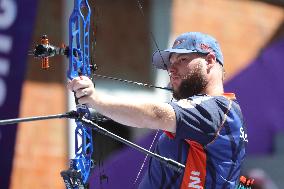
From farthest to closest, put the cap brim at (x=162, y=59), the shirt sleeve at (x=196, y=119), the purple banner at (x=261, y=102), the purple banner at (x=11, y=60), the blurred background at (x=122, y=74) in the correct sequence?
the purple banner at (x=261, y=102), the blurred background at (x=122, y=74), the purple banner at (x=11, y=60), the cap brim at (x=162, y=59), the shirt sleeve at (x=196, y=119)

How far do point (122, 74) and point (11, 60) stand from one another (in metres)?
3.55

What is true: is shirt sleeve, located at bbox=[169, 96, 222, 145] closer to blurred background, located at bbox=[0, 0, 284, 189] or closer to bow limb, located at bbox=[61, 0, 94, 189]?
bow limb, located at bbox=[61, 0, 94, 189]

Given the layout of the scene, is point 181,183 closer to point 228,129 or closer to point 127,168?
point 228,129

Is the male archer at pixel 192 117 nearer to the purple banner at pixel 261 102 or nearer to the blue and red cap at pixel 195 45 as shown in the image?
the blue and red cap at pixel 195 45

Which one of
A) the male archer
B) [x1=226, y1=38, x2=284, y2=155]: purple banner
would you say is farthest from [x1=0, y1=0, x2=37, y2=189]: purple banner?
the male archer

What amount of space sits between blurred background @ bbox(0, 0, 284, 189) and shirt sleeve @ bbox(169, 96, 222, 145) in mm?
1064

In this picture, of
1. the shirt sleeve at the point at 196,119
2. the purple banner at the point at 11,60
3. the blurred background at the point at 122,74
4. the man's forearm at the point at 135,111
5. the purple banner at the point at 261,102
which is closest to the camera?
the man's forearm at the point at 135,111

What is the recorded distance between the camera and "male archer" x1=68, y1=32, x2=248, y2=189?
3121 millimetres

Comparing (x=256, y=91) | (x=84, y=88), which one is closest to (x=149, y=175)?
(x=84, y=88)

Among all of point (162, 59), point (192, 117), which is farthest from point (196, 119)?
point (162, 59)

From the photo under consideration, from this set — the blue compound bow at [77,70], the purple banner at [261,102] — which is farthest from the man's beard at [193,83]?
the purple banner at [261,102]

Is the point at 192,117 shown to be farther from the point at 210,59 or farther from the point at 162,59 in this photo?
the point at 162,59

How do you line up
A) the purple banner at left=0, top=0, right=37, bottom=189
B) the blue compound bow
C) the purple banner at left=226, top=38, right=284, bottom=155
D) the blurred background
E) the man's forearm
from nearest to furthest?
the man's forearm, the blue compound bow, the purple banner at left=0, top=0, right=37, bottom=189, the blurred background, the purple banner at left=226, top=38, right=284, bottom=155

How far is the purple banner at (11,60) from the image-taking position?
227 inches
